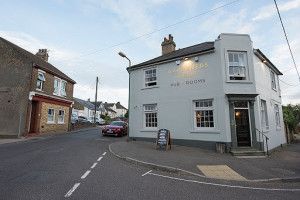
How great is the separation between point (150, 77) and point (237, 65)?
642 centimetres

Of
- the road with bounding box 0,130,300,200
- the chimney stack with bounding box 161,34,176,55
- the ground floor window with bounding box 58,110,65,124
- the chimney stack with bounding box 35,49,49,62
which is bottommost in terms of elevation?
the road with bounding box 0,130,300,200

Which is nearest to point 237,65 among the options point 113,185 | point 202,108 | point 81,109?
point 202,108

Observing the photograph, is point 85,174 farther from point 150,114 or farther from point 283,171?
point 150,114

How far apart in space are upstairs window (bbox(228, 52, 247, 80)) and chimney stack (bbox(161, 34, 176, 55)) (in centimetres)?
653

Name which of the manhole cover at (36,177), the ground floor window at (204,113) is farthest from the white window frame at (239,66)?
the manhole cover at (36,177)

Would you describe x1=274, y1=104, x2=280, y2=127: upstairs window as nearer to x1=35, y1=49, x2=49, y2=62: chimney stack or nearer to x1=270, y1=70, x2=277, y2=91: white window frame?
x1=270, y1=70, x2=277, y2=91: white window frame

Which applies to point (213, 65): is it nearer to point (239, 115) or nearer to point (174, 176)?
point (239, 115)

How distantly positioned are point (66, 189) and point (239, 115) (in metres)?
9.78

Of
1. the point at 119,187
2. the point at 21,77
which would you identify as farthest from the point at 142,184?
the point at 21,77

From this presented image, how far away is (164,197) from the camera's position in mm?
3857

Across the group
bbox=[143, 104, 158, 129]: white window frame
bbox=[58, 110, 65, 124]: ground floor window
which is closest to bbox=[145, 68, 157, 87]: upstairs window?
bbox=[143, 104, 158, 129]: white window frame

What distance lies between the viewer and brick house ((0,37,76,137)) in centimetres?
1426

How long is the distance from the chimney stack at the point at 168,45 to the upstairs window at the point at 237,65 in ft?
21.4

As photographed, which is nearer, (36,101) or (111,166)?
(111,166)
